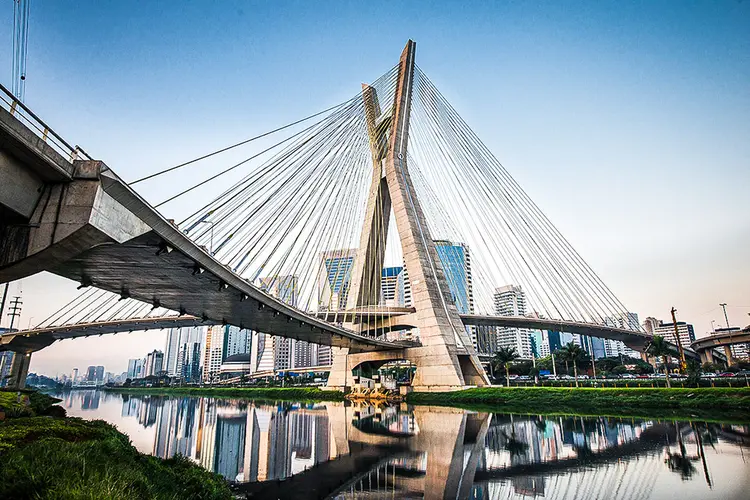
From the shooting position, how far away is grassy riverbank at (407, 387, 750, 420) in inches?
874

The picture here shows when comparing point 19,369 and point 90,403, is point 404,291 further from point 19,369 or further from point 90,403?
point 19,369

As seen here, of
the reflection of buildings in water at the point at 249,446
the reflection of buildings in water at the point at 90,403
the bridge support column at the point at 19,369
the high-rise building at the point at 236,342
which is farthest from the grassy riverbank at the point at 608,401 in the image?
the high-rise building at the point at 236,342

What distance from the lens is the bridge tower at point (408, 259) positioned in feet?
120

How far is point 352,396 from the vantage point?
42.7m

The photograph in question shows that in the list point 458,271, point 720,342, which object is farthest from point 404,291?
point 720,342

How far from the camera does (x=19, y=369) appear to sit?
45000 mm

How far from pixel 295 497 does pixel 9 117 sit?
27.6 ft

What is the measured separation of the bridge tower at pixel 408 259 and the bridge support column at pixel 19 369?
34661 mm

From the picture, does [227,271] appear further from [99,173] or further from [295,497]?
[295,497]

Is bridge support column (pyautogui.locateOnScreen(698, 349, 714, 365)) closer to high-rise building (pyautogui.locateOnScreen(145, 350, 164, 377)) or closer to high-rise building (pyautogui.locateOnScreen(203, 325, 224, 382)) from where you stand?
high-rise building (pyautogui.locateOnScreen(203, 325, 224, 382))

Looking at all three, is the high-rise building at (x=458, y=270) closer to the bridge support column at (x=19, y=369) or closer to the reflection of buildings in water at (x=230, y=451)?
the reflection of buildings in water at (x=230, y=451)

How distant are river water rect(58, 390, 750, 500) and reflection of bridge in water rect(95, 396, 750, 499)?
28 mm

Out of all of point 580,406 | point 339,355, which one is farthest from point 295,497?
point 339,355

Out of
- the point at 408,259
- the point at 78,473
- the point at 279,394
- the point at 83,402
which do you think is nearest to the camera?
the point at 78,473
